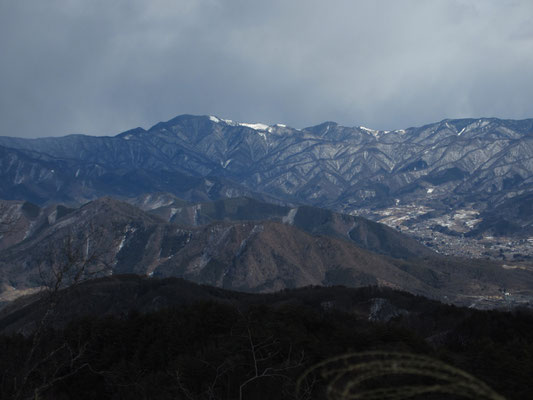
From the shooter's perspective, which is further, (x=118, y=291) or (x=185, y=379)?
(x=118, y=291)

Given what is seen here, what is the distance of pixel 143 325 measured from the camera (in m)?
62.8

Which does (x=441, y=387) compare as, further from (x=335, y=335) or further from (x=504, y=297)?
(x=504, y=297)

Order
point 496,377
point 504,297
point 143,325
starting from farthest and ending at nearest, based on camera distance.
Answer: point 504,297 → point 143,325 → point 496,377

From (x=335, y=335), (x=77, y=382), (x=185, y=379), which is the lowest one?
(x=77, y=382)

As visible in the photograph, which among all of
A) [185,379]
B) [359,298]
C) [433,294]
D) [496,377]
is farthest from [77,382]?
[433,294]

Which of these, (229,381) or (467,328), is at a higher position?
(467,328)

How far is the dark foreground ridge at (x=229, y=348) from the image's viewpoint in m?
23.1

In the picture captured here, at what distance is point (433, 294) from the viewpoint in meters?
192

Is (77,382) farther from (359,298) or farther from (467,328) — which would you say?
(359,298)

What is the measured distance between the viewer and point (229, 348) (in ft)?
144

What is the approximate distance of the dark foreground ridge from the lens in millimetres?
23141

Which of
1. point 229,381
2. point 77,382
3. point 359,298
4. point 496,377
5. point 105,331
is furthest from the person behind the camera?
point 359,298

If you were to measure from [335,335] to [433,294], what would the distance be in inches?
6202

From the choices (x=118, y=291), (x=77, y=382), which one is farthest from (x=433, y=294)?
(x=77, y=382)
